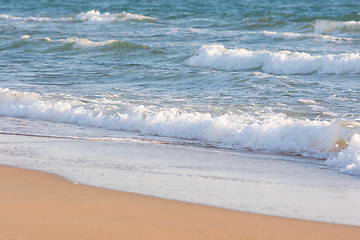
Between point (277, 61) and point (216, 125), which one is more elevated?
point (277, 61)

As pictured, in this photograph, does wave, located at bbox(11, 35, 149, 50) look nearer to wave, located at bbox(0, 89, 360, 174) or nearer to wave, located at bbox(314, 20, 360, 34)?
wave, located at bbox(314, 20, 360, 34)

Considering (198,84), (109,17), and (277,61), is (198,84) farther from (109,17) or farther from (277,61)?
(109,17)

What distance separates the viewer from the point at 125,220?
3.54 metres

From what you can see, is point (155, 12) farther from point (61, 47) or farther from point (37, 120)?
point (37, 120)

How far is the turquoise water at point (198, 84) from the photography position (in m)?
6.52

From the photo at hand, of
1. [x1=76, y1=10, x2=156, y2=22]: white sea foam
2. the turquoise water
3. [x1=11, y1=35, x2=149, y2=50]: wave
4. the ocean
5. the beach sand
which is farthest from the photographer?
[x1=76, y1=10, x2=156, y2=22]: white sea foam

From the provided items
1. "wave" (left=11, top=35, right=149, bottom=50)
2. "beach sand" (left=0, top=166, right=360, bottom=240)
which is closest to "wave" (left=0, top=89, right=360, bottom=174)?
"beach sand" (left=0, top=166, right=360, bottom=240)

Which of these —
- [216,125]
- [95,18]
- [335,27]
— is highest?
[95,18]

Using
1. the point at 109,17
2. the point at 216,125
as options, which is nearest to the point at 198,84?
the point at 216,125

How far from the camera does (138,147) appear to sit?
235 inches

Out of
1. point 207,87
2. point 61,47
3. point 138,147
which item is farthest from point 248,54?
point 138,147

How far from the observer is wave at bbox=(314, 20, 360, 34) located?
1788cm

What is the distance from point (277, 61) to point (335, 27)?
693 centimetres

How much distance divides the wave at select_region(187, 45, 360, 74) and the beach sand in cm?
812
